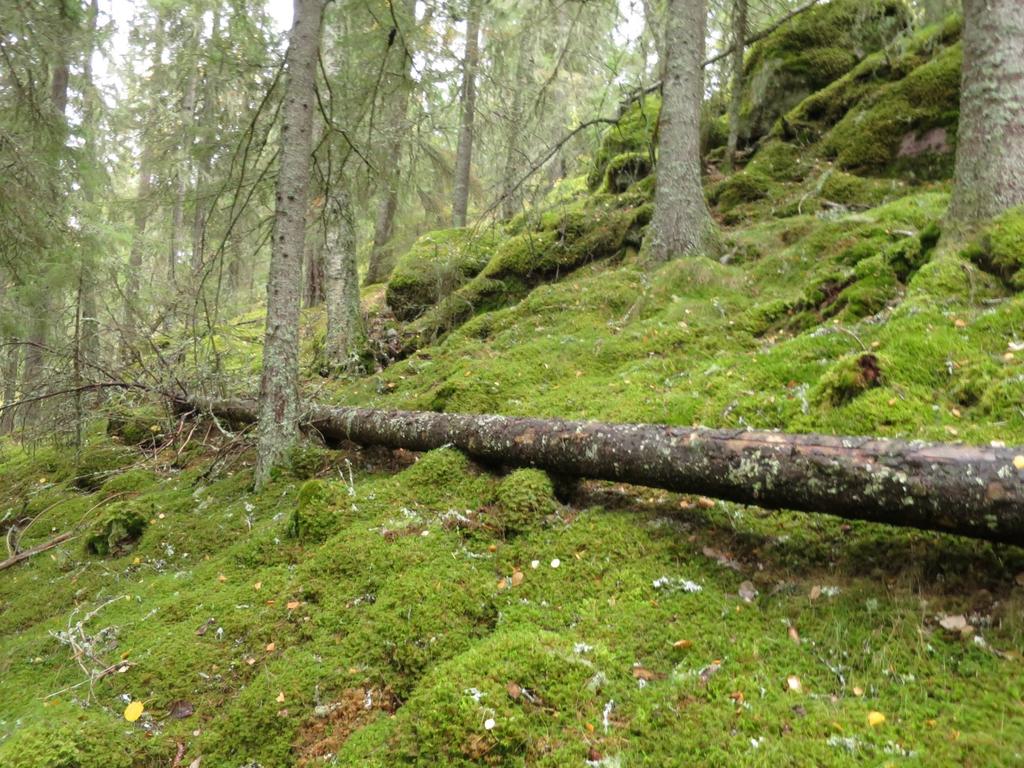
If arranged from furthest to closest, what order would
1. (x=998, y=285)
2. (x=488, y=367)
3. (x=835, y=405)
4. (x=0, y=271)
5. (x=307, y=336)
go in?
(x=307, y=336) < (x=0, y=271) < (x=488, y=367) < (x=998, y=285) < (x=835, y=405)

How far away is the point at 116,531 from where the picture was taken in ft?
16.3

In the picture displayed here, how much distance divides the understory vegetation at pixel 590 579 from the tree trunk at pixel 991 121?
0.88 ft

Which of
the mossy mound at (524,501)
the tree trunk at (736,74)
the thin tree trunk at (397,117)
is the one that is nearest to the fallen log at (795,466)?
the mossy mound at (524,501)

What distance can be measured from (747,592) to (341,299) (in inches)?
319

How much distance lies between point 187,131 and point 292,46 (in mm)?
2720

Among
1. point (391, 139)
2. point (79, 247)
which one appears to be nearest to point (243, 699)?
point (391, 139)

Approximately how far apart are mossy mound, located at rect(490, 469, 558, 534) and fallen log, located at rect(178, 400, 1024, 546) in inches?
6.7

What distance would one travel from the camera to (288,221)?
486 centimetres

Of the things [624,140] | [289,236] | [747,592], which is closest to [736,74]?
[624,140]

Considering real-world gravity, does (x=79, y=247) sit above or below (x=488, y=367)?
above

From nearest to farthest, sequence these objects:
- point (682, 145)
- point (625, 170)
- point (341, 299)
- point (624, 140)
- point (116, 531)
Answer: point (116, 531) → point (682, 145) → point (341, 299) → point (625, 170) → point (624, 140)

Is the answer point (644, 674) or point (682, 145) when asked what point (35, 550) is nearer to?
point (644, 674)

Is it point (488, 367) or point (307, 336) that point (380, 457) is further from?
point (307, 336)

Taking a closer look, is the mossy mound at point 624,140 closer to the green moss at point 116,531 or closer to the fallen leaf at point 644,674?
the green moss at point 116,531
